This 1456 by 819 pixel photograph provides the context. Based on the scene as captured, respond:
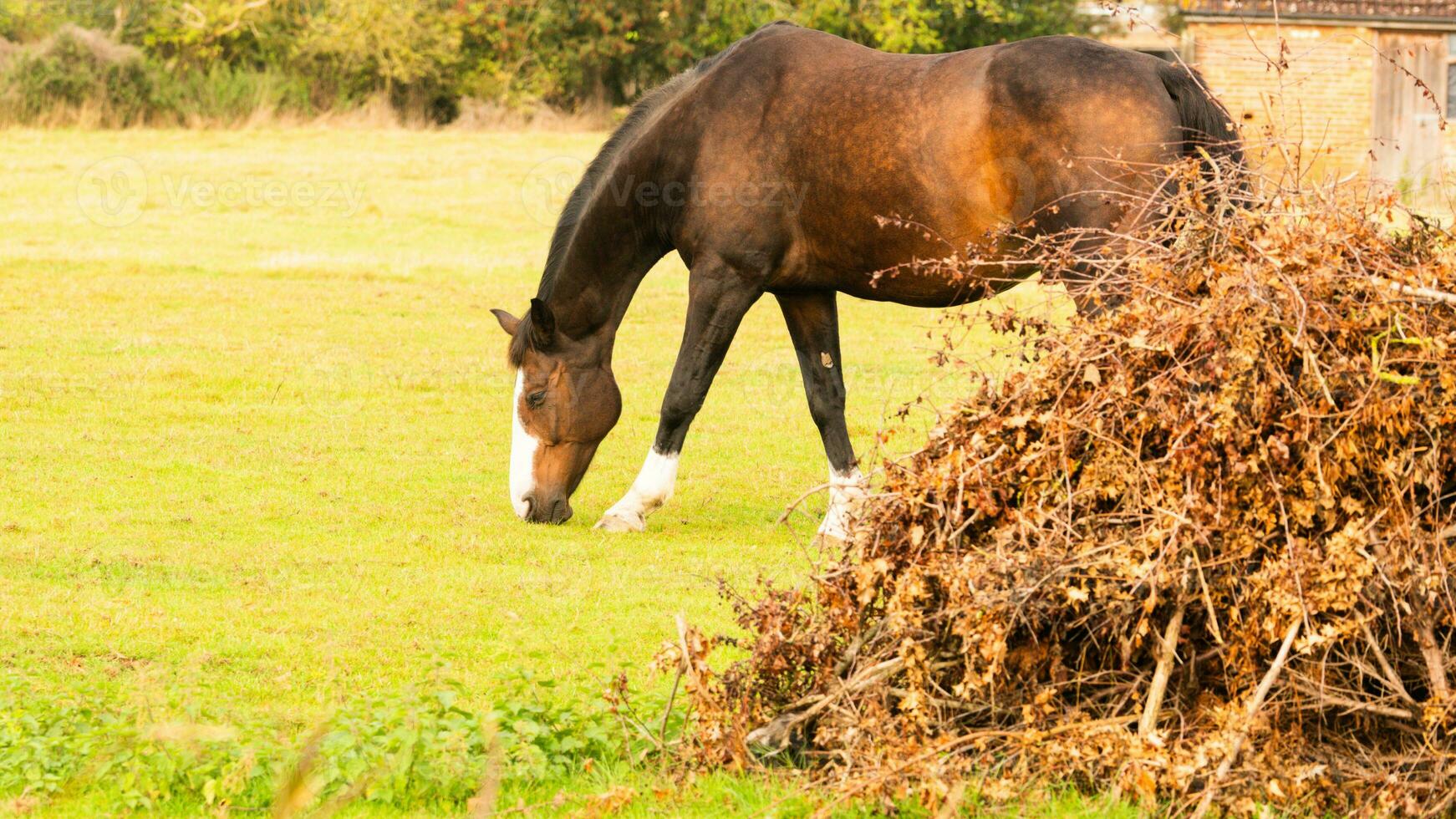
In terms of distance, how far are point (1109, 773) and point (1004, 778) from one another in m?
0.32

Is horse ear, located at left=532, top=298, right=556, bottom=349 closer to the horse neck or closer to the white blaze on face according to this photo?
the horse neck

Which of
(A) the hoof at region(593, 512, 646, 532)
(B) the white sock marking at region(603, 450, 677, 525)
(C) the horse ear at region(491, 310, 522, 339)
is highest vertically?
(C) the horse ear at region(491, 310, 522, 339)

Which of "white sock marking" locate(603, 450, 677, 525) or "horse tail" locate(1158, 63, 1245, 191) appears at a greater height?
"horse tail" locate(1158, 63, 1245, 191)

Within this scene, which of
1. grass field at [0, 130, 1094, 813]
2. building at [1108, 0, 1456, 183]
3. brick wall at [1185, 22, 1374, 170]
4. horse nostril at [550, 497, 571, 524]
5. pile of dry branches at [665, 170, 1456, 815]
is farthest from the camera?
building at [1108, 0, 1456, 183]

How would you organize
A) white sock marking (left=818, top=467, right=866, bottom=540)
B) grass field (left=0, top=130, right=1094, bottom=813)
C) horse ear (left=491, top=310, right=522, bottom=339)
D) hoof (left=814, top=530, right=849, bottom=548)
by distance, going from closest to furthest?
1. hoof (left=814, top=530, right=849, bottom=548)
2. grass field (left=0, top=130, right=1094, bottom=813)
3. white sock marking (left=818, top=467, right=866, bottom=540)
4. horse ear (left=491, top=310, right=522, bottom=339)

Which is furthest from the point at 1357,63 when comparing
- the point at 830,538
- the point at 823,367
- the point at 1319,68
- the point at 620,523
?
the point at 830,538

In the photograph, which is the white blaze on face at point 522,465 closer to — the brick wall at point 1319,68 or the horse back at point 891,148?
the horse back at point 891,148

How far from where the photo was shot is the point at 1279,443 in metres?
4.30

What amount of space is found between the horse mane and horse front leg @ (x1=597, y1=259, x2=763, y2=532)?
2.46ft

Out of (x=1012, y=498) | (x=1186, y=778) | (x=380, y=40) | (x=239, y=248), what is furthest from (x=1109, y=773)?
(x=380, y=40)

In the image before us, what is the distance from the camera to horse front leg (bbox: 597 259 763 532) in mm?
8430

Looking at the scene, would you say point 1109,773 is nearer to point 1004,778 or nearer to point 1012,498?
point 1004,778

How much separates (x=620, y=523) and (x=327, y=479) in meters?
2.06

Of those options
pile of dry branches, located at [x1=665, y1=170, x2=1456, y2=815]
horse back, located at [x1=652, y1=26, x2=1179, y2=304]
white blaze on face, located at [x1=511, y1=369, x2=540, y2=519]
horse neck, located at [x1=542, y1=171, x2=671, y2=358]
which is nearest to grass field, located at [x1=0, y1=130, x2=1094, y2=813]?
white blaze on face, located at [x1=511, y1=369, x2=540, y2=519]
